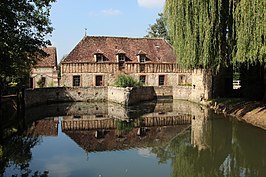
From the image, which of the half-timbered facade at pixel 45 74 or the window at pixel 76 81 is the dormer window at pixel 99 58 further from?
the half-timbered facade at pixel 45 74

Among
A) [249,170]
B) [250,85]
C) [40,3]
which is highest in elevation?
[40,3]

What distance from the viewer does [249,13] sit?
11625mm

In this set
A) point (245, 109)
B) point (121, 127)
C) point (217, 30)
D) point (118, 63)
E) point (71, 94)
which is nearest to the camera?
point (217, 30)

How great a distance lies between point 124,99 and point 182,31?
371 inches

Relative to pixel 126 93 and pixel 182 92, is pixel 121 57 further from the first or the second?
pixel 126 93

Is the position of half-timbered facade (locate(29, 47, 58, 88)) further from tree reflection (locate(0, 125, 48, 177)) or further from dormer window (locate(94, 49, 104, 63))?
tree reflection (locate(0, 125, 48, 177))

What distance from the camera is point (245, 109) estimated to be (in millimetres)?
15820

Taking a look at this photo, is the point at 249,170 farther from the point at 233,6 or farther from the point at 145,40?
the point at 145,40

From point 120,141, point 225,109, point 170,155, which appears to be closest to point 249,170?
point 170,155

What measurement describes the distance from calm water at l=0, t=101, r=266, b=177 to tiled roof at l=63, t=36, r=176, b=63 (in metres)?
11.6

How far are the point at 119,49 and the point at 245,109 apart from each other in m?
16.1

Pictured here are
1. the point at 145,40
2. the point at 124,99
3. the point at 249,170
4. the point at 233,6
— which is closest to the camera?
the point at 249,170

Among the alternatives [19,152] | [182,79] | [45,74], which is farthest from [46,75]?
[19,152]

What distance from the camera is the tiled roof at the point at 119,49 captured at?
28.0 metres
